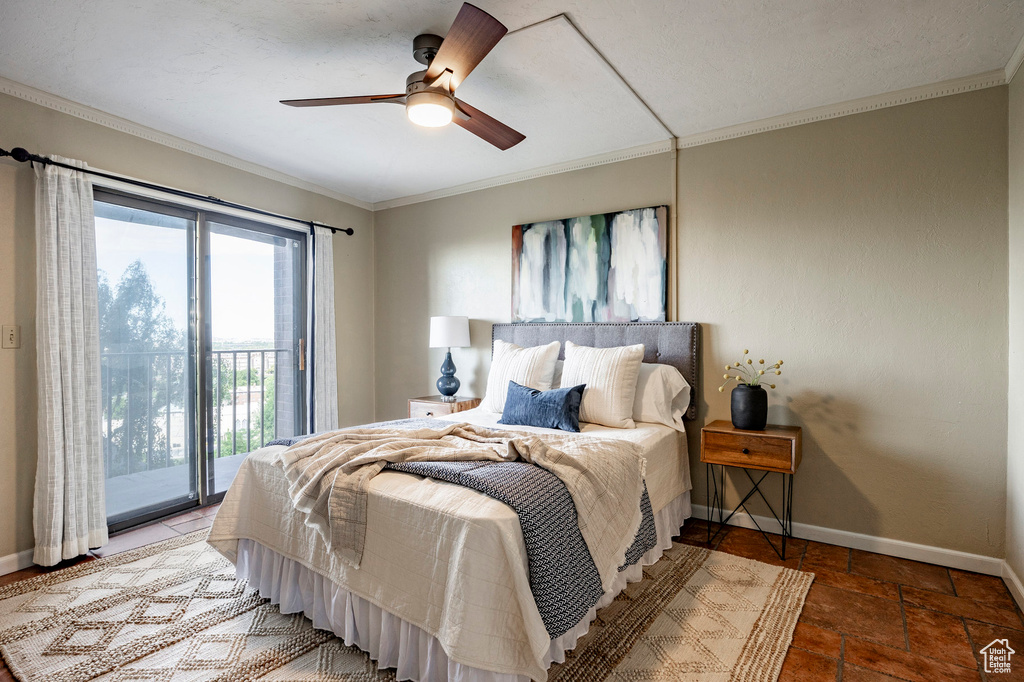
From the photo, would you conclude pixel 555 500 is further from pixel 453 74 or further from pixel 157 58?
pixel 157 58

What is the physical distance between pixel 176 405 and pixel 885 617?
4190 millimetres

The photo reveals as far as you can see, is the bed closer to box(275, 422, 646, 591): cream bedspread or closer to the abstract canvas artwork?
box(275, 422, 646, 591): cream bedspread

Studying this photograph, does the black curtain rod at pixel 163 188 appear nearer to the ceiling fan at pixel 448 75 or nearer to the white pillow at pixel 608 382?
the ceiling fan at pixel 448 75

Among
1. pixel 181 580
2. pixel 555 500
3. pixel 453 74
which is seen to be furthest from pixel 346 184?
pixel 555 500

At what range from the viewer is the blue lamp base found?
4.28m

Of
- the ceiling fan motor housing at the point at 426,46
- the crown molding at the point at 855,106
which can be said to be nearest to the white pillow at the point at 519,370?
the crown molding at the point at 855,106

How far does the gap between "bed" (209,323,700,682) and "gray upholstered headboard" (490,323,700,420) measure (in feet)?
2.83

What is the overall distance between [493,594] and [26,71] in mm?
3345

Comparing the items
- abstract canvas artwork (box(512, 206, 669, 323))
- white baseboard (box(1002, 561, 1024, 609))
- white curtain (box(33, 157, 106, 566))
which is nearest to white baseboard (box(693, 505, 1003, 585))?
white baseboard (box(1002, 561, 1024, 609))

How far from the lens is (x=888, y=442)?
2.87 metres

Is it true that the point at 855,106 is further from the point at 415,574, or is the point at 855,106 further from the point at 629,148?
the point at 415,574

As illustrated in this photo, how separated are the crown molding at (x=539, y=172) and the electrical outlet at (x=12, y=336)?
2.95 metres

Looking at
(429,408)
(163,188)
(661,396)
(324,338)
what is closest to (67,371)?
(163,188)

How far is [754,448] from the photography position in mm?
2820
